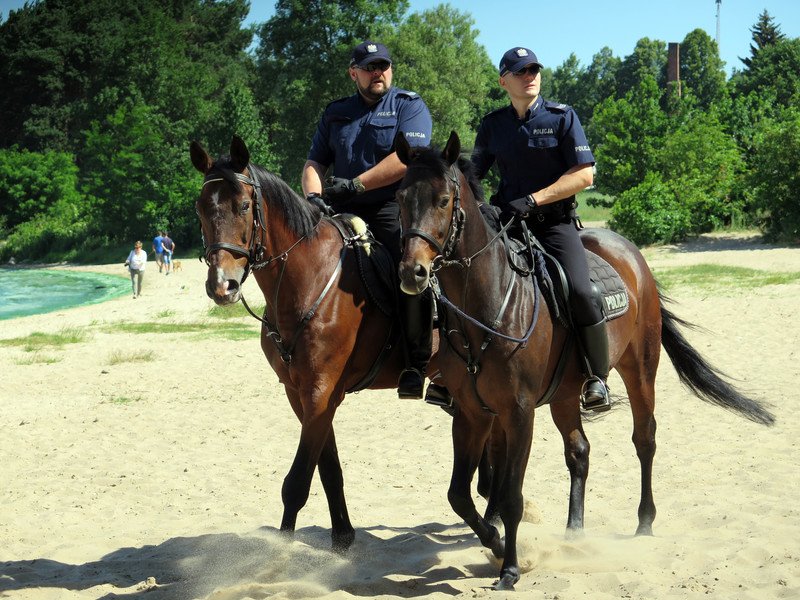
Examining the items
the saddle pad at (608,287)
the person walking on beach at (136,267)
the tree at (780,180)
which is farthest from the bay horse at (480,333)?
the tree at (780,180)

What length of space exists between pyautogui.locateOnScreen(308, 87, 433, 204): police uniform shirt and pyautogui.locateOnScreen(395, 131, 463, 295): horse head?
4.36ft

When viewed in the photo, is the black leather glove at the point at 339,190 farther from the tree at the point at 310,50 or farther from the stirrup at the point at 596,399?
the tree at the point at 310,50

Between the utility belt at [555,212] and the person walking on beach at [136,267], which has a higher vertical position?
the utility belt at [555,212]

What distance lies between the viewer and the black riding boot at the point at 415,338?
6.00m

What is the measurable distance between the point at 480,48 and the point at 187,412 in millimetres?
65259

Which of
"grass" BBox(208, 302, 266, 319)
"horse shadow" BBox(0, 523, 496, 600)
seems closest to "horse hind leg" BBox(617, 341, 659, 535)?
"horse shadow" BBox(0, 523, 496, 600)

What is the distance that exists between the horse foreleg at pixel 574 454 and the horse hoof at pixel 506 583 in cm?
110

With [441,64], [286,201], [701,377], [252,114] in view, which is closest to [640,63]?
[441,64]

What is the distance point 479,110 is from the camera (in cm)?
6188

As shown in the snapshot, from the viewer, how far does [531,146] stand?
5816 millimetres

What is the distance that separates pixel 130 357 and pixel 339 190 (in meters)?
11.8

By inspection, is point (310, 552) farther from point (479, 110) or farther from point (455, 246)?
point (479, 110)

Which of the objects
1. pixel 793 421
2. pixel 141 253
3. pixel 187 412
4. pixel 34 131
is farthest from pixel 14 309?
pixel 34 131

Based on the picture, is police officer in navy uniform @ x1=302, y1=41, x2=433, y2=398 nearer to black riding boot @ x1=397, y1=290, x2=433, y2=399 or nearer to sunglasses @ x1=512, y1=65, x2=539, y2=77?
black riding boot @ x1=397, y1=290, x2=433, y2=399
